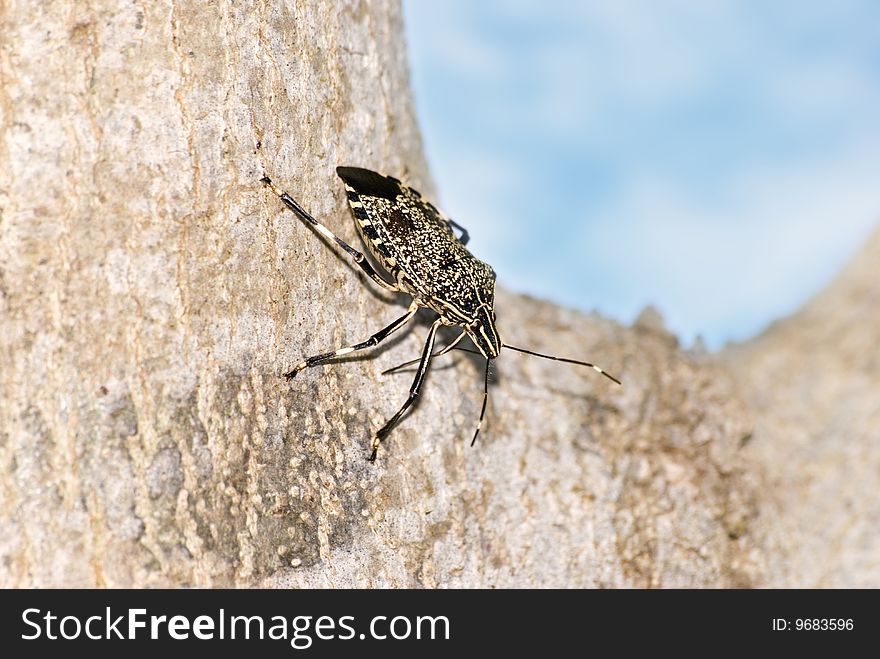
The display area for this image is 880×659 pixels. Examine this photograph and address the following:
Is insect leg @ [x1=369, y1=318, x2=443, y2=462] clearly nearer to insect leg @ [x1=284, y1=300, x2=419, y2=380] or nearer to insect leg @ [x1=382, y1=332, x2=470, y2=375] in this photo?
insect leg @ [x1=382, y1=332, x2=470, y2=375]

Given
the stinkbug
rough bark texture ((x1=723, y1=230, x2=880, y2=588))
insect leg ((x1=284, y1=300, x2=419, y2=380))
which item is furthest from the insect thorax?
rough bark texture ((x1=723, y1=230, x2=880, y2=588))

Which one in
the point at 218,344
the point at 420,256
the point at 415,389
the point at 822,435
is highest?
the point at 420,256

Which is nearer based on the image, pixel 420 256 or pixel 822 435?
pixel 420 256

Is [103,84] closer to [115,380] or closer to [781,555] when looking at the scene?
[115,380]


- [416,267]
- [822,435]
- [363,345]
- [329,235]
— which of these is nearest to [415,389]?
[363,345]

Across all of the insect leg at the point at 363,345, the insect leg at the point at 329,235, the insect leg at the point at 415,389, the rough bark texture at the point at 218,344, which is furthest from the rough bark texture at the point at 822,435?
the insect leg at the point at 329,235

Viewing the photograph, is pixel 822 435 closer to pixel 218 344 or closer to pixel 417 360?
pixel 417 360

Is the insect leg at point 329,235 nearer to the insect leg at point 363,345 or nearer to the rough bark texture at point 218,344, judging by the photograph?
the rough bark texture at point 218,344
